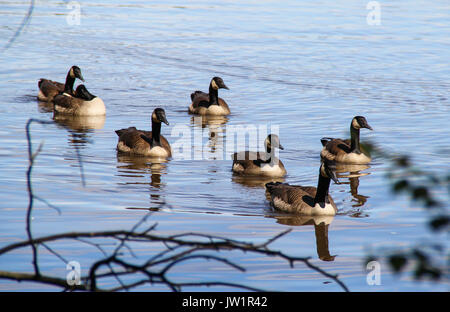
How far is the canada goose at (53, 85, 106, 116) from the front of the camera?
1956 centimetres

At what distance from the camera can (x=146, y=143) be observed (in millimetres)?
15703

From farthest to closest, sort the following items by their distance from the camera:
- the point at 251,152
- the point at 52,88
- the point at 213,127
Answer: the point at 52,88 → the point at 213,127 → the point at 251,152

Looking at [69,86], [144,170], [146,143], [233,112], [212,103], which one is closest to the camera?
[144,170]

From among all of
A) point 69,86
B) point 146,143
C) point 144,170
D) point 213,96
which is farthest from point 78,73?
point 144,170

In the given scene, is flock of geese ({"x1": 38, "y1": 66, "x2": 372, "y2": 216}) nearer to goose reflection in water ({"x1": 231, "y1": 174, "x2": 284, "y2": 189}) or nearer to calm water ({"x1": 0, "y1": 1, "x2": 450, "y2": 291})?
goose reflection in water ({"x1": 231, "y1": 174, "x2": 284, "y2": 189})

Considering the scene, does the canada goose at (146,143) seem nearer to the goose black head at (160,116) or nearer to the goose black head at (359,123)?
the goose black head at (160,116)

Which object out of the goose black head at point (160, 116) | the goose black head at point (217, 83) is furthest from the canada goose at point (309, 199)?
the goose black head at point (217, 83)

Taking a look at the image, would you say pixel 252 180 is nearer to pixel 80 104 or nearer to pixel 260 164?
pixel 260 164

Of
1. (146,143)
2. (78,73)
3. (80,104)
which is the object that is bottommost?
(146,143)

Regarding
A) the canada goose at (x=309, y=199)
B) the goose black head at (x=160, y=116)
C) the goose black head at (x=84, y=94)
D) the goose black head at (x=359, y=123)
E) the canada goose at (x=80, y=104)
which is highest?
the goose black head at (x=84, y=94)

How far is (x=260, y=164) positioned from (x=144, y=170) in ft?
8.24

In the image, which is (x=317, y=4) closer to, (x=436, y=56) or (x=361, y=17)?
(x=361, y=17)

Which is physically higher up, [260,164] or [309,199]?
[260,164]

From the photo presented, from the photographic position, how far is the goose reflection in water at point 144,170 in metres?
13.1
